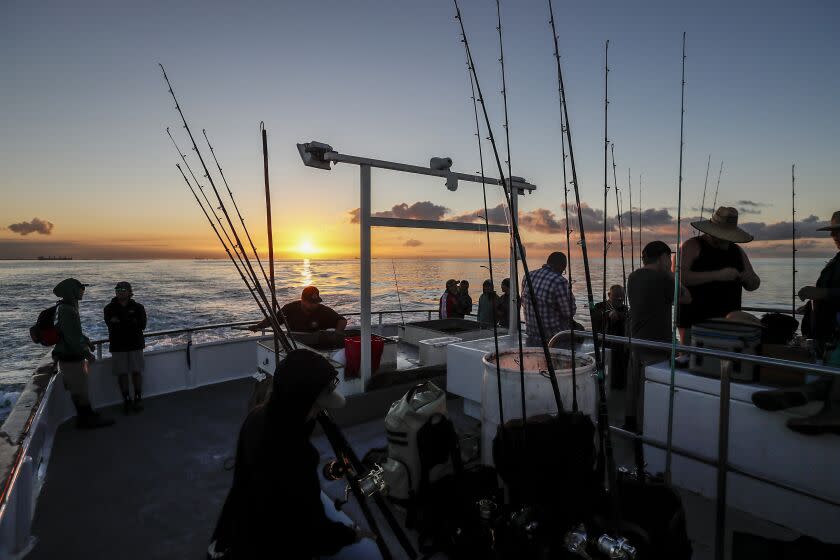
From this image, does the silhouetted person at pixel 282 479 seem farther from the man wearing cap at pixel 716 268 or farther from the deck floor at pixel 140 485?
the man wearing cap at pixel 716 268

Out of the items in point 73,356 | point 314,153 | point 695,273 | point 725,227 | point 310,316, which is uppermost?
point 314,153

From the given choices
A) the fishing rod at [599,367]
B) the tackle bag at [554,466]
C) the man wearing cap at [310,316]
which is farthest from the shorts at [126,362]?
the fishing rod at [599,367]

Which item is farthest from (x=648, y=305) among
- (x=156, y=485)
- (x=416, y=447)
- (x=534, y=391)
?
(x=156, y=485)

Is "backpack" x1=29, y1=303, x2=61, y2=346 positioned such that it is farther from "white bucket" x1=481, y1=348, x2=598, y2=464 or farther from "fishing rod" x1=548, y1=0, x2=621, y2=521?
"fishing rod" x1=548, y1=0, x2=621, y2=521

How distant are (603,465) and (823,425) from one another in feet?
5.15

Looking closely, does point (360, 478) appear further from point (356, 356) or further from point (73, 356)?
point (73, 356)

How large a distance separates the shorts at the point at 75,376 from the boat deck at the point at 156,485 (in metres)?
0.47

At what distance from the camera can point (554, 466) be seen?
2.20m

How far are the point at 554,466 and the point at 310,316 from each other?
540 centimetres

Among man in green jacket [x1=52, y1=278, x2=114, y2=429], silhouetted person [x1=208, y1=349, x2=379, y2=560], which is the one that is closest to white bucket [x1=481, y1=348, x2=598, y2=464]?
silhouetted person [x1=208, y1=349, x2=379, y2=560]

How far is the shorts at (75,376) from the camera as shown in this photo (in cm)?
545

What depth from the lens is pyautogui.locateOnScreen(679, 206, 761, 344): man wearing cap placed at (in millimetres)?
4195

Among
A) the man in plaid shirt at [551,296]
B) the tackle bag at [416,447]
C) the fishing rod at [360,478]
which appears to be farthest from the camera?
the man in plaid shirt at [551,296]

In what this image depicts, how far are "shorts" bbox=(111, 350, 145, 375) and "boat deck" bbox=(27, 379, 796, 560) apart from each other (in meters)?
0.57
